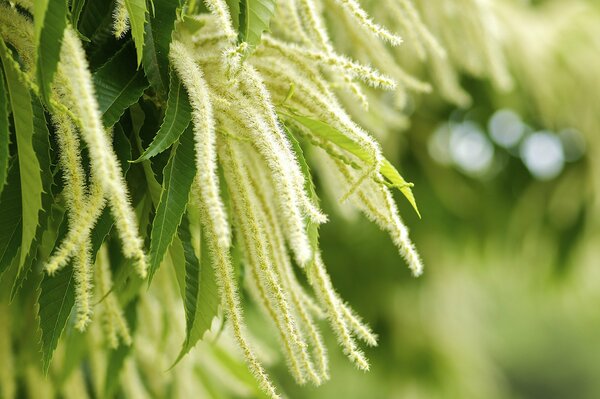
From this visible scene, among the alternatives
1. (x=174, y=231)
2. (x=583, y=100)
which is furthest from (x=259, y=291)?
(x=583, y=100)

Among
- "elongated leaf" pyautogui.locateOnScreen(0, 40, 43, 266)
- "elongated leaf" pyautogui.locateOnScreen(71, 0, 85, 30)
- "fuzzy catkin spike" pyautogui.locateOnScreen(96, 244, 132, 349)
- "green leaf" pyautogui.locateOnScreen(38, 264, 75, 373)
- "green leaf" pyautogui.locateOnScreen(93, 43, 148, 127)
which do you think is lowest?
"fuzzy catkin spike" pyautogui.locateOnScreen(96, 244, 132, 349)

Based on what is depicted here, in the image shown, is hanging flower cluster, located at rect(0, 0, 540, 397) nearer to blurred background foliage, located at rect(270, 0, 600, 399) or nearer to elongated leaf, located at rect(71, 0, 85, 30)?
elongated leaf, located at rect(71, 0, 85, 30)

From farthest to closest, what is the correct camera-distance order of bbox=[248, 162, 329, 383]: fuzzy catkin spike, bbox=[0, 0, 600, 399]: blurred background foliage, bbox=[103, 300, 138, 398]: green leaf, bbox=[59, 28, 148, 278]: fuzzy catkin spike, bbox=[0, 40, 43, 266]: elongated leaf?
bbox=[0, 0, 600, 399]: blurred background foliage
bbox=[103, 300, 138, 398]: green leaf
bbox=[248, 162, 329, 383]: fuzzy catkin spike
bbox=[0, 40, 43, 266]: elongated leaf
bbox=[59, 28, 148, 278]: fuzzy catkin spike

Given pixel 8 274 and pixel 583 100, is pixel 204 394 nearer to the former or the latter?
pixel 8 274

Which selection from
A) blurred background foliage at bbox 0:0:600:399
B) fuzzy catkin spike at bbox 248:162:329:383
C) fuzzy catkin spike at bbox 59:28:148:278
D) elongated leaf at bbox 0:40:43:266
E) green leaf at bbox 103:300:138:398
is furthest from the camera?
blurred background foliage at bbox 0:0:600:399

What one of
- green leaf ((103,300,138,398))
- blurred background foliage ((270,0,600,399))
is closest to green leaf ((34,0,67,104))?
green leaf ((103,300,138,398))

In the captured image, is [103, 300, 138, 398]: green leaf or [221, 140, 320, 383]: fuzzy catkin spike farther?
[103, 300, 138, 398]: green leaf

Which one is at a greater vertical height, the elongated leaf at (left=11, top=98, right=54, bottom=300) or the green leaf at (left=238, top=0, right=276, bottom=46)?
the green leaf at (left=238, top=0, right=276, bottom=46)

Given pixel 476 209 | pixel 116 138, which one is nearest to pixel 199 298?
pixel 116 138
